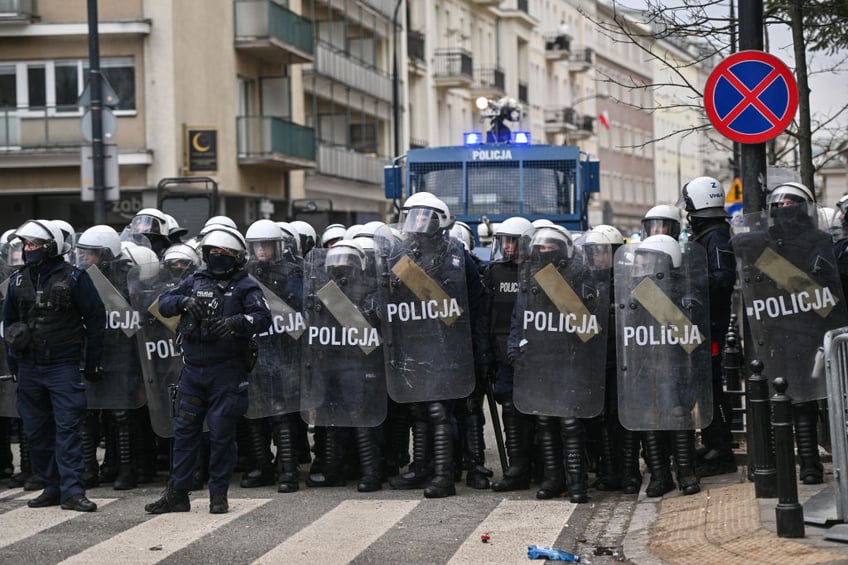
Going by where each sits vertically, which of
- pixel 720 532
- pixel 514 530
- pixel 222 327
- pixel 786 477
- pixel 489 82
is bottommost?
pixel 514 530

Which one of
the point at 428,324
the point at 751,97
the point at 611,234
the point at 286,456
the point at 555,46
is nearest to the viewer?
the point at 751,97

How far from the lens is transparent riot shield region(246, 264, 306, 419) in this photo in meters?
11.3

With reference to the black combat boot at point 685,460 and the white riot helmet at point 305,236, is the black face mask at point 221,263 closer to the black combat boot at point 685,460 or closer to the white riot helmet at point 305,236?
the black combat boot at point 685,460

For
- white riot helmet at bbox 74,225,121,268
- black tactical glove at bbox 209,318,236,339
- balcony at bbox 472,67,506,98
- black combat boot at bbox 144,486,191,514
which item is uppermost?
balcony at bbox 472,67,506,98

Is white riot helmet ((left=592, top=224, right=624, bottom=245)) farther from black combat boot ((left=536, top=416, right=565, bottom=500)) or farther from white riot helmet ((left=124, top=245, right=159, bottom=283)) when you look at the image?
white riot helmet ((left=124, top=245, right=159, bottom=283))

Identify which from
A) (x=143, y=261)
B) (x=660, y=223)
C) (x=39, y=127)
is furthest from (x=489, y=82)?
(x=660, y=223)

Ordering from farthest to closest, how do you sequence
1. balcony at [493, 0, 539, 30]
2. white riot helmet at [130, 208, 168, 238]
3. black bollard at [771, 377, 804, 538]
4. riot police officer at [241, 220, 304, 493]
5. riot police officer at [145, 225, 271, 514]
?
balcony at [493, 0, 539, 30], white riot helmet at [130, 208, 168, 238], riot police officer at [241, 220, 304, 493], riot police officer at [145, 225, 271, 514], black bollard at [771, 377, 804, 538]

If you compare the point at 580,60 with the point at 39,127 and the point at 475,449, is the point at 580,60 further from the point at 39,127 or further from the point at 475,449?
the point at 475,449

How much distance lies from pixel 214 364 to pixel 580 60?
225 feet

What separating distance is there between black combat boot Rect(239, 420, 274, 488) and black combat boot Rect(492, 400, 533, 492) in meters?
1.76

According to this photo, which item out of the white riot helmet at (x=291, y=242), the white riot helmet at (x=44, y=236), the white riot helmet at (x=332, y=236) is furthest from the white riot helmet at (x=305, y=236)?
the white riot helmet at (x=44, y=236)

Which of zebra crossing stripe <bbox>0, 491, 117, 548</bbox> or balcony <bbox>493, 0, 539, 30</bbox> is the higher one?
balcony <bbox>493, 0, 539, 30</bbox>

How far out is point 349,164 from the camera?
47.4 metres

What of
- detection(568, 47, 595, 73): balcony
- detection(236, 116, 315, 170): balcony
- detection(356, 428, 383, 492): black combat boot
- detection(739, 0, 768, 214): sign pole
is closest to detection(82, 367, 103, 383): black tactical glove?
detection(356, 428, 383, 492): black combat boot
